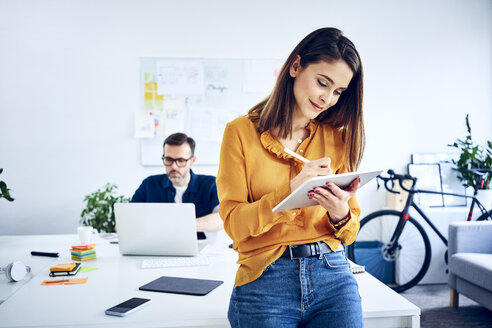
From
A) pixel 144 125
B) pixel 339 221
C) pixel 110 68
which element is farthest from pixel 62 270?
pixel 110 68

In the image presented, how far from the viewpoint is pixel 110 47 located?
3701mm

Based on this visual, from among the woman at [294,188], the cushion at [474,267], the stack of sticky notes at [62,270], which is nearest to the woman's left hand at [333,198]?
the woman at [294,188]

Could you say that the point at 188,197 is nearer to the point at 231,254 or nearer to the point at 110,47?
the point at 231,254

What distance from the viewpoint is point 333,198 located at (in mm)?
1069

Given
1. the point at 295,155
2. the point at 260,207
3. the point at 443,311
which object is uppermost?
the point at 295,155

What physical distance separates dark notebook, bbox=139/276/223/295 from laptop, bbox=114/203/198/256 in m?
0.31

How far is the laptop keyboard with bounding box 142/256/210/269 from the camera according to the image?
1.85 meters

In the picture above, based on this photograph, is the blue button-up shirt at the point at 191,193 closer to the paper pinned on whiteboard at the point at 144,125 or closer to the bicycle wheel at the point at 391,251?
the paper pinned on whiteboard at the point at 144,125

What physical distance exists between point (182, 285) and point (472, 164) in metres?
3.14

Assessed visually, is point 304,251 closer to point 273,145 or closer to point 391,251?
point 273,145

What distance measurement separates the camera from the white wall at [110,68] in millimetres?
3646

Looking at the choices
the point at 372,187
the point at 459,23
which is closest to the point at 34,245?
the point at 372,187

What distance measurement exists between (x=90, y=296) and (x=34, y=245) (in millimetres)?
1060

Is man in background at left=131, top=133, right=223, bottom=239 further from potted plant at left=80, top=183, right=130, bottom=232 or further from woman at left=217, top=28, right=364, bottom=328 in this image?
woman at left=217, top=28, right=364, bottom=328
